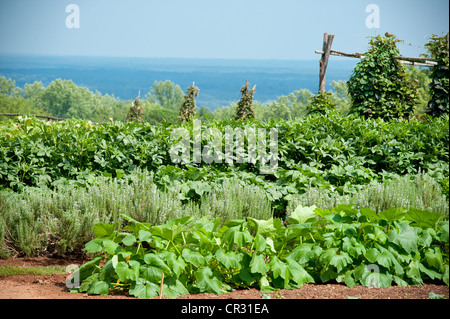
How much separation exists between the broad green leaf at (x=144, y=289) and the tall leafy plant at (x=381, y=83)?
7.41 metres

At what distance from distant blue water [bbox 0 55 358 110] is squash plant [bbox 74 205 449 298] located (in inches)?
2144

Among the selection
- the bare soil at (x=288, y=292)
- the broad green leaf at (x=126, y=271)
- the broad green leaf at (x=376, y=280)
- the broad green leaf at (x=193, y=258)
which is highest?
the broad green leaf at (x=193, y=258)

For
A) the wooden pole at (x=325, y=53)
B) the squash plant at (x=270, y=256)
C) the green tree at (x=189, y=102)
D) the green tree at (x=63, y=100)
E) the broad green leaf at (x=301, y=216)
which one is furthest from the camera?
the green tree at (x=63, y=100)

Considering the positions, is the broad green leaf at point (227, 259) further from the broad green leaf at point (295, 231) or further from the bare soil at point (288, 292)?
the broad green leaf at point (295, 231)

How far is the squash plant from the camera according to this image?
2400 mm

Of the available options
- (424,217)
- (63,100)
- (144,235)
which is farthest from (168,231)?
(63,100)

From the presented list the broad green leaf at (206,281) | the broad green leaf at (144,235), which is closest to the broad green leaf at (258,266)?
the broad green leaf at (206,281)

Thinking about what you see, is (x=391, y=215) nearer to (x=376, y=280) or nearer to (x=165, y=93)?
(x=376, y=280)

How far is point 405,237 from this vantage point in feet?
A: 8.51

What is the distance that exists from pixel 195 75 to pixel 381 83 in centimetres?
9324

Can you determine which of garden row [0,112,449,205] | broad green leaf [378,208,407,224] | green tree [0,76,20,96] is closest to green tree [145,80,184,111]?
green tree [0,76,20,96]

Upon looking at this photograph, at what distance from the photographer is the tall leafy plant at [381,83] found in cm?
875
